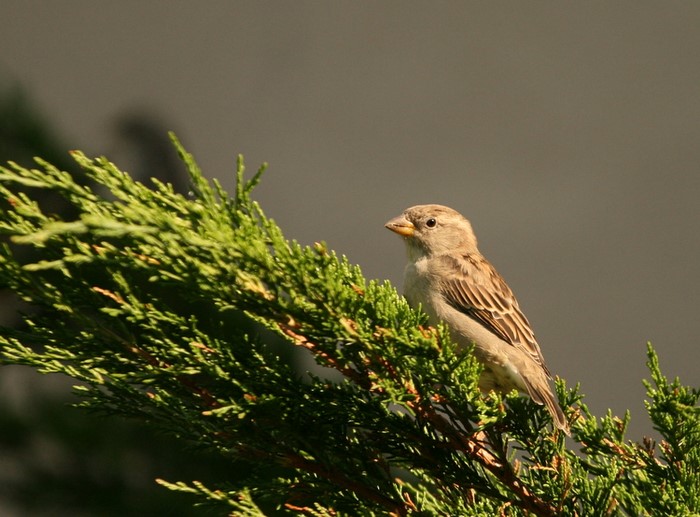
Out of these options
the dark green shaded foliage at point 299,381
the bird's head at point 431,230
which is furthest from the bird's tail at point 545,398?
the bird's head at point 431,230

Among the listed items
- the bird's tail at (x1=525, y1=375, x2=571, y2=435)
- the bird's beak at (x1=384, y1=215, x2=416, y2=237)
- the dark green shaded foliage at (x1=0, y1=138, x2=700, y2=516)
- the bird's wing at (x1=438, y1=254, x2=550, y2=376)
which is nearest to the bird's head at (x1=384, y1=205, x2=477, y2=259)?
the bird's beak at (x1=384, y1=215, x2=416, y2=237)

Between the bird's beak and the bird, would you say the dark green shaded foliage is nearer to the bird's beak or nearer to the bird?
the bird

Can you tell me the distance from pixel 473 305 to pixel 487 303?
4 cm

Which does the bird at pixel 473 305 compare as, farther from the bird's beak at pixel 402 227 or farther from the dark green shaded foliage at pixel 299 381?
the dark green shaded foliage at pixel 299 381

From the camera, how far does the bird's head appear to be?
2.41 metres

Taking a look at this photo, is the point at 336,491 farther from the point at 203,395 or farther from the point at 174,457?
the point at 174,457

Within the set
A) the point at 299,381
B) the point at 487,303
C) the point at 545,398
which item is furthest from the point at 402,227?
the point at 299,381

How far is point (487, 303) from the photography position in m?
2.18

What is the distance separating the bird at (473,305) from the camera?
2.04 meters

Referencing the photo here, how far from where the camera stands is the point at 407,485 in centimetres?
132

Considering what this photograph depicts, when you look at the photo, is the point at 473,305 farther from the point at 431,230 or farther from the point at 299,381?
the point at 299,381

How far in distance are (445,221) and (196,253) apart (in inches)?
58.7

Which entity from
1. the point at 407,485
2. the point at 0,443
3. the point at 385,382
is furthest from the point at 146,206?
the point at 0,443

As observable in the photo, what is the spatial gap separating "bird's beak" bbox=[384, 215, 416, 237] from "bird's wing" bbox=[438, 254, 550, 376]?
0.20 meters
